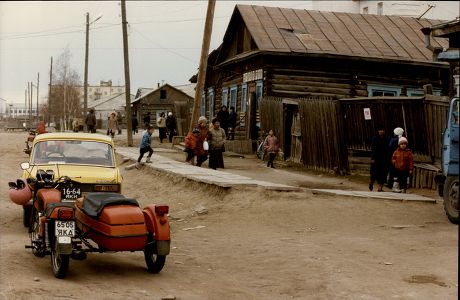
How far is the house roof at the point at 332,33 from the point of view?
28156 millimetres

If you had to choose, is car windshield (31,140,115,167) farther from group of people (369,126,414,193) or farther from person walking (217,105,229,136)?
person walking (217,105,229,136)

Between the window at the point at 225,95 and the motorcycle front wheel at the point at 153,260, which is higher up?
the window at the point at 225,95

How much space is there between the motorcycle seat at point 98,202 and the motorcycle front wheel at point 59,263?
539mm

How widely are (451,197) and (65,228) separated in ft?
23.7

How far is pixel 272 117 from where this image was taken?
83.9 feet

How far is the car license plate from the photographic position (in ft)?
35.1

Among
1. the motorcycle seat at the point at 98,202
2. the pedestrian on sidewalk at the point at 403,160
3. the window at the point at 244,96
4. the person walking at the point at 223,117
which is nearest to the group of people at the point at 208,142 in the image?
the pedestrian on sidewalk at the point at 403,160

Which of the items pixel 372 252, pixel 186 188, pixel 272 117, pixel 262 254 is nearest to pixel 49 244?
pixel 262 254

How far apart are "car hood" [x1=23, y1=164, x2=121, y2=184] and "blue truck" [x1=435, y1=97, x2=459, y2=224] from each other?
5864 mm

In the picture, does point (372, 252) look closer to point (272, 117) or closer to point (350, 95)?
point (272, 117)

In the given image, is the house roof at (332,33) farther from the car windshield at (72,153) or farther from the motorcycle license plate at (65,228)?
the motorcycle license plate at (65,228)

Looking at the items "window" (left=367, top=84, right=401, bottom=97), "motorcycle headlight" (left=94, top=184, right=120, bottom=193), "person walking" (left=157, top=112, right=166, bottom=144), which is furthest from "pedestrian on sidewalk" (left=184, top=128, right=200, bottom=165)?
"person walking" (left=157, top=112, right=166, bottom=144)

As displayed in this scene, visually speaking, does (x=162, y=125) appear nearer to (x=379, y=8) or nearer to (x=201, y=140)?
(x=201, y=140)

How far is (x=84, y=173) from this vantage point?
11570 millimetres
